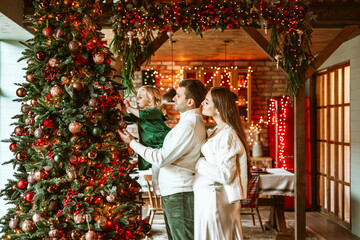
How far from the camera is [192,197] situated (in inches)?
118

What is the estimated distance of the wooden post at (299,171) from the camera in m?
5.13

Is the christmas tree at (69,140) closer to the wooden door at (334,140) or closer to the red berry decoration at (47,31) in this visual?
the red berry decoration at (47,31)

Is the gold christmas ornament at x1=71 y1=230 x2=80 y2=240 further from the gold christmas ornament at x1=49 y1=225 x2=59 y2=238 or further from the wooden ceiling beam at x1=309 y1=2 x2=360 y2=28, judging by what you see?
the wooden ceiling beam at x1=309 y1=2 x2=360 y2=28

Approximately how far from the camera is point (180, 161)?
3.03 m

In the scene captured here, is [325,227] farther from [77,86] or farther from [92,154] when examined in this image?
[77,86]

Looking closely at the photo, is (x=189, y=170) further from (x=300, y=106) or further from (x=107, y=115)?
(x=300, y=106)

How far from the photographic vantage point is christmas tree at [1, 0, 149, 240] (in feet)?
9.37

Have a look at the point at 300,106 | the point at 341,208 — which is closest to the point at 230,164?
the point at 300,106

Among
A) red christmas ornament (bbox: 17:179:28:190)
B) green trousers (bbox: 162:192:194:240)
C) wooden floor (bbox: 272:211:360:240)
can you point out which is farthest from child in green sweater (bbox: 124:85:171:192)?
wooden floor (bbox: 272:211:360:240)

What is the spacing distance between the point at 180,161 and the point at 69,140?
A: 2.77 feet

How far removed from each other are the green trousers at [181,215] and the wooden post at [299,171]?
2629mm

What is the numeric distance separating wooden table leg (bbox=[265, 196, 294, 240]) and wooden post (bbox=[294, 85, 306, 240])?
615 mm

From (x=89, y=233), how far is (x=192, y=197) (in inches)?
31.2

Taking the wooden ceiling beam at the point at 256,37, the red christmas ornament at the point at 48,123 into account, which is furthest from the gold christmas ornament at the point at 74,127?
the wooden ceiling beam at the point at 256,37
